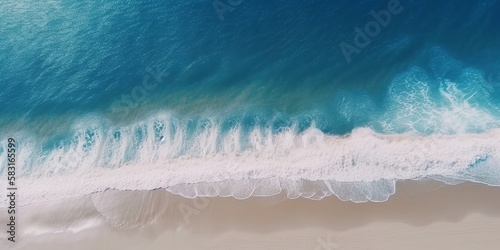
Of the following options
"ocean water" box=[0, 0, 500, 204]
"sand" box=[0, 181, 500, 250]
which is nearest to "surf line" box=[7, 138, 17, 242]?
"ocean water" box=[0, 0, 500, 204]

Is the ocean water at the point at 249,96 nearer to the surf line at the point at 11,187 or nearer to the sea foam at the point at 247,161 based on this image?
the sea foam at the point at 247,161

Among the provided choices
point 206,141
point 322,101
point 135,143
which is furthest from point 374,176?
point 135,143

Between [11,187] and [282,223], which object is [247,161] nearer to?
[282,223]

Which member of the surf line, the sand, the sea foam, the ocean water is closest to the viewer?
the sand

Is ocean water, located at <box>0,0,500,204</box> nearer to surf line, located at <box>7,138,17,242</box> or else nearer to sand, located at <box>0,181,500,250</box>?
surf line, located at <box>7,138,17,242</box>

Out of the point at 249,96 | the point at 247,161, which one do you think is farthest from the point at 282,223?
the point at 249,96


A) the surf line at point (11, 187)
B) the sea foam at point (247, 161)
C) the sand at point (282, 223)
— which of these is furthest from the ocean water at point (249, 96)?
the sand at point (282, 223)
